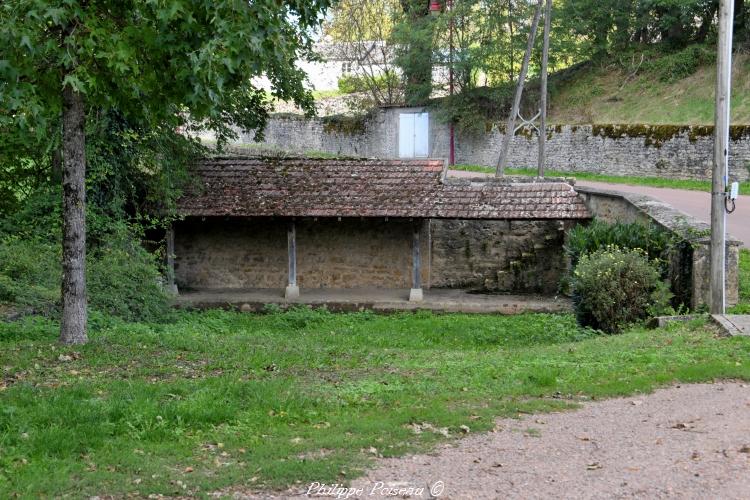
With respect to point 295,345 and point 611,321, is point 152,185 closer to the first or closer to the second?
point 295,345

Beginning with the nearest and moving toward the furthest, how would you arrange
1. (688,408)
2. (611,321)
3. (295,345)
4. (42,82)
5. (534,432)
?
(534,432)
(688,408)
(42,82)
(295,345)
(611,321)

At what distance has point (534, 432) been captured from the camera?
6.70 meters

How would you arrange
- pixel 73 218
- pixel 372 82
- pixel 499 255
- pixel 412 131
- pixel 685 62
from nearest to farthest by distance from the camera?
pixel 73 218 < pixel 499 255 < pixel 685 62 < pixel 412 131 < pixel 372 82

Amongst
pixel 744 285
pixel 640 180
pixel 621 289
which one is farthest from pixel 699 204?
pixel 621 289

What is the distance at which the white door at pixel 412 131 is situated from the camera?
3934cm

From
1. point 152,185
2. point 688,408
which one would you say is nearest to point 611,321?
point 688,408

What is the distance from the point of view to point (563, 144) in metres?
33.4

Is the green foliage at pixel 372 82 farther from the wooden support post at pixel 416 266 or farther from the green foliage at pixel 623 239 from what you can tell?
the green foliage at pixel 623 239

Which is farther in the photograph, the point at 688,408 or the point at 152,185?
the point at 152,185

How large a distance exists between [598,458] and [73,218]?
20.2 feet

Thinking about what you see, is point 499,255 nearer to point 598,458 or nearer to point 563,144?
point 563,144

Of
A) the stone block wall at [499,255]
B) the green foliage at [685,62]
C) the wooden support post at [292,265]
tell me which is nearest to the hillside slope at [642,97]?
the green foliage at [685,62]

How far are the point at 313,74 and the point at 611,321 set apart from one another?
4031cm

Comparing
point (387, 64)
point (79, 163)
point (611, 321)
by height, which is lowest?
point (611, 321)
